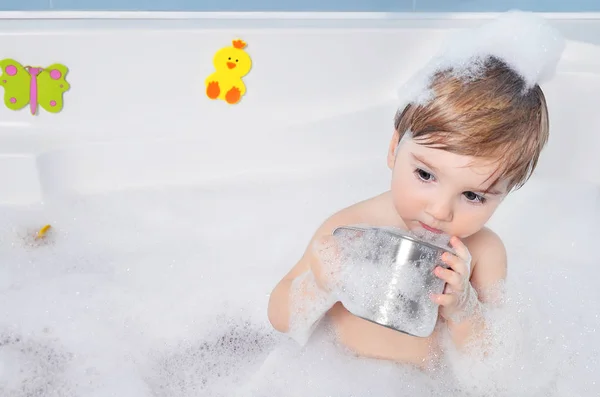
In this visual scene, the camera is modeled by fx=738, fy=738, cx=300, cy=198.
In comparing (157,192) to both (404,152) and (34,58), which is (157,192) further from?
(404,152)

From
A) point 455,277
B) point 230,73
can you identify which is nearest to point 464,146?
point 455,277

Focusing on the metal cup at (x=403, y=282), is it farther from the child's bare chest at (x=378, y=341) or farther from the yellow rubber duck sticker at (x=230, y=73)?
the yellow rubber duck sticker at (x=230, y=73)

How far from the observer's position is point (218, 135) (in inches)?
58.4

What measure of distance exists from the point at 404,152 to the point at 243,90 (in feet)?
2.15

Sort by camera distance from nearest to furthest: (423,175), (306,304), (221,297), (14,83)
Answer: (423,175) → (306,304) → (221,297) → (14,83)

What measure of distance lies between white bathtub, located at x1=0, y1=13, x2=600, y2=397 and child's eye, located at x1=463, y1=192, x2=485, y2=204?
0.50m

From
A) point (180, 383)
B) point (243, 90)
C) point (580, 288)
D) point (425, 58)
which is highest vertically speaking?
point (425, 58)

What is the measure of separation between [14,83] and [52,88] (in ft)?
0.24

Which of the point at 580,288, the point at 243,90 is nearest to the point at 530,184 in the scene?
the point at 580,288

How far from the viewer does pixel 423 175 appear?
0.87m
